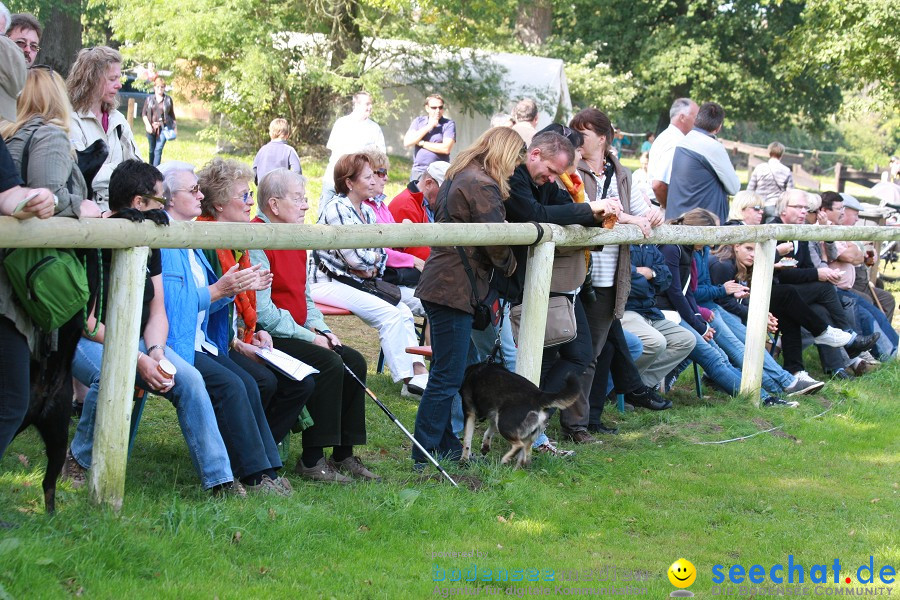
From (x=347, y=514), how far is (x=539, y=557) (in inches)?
35.9

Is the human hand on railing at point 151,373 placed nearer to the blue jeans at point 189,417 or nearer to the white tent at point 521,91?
the blue jeans at point 189,417

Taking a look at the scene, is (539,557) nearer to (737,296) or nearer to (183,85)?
(737,296)

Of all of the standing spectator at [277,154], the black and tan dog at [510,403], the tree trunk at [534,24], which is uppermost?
the tree trunk at [534,24]

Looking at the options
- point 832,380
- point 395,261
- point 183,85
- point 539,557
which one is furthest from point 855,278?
point 183,85

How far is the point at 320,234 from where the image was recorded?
16.6 feet

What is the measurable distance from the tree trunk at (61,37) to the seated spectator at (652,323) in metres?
10.5

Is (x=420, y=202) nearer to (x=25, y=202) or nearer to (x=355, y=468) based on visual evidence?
(x=355, y=468)

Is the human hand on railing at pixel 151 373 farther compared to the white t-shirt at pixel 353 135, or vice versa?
the white t-shirt at pixel 353 135

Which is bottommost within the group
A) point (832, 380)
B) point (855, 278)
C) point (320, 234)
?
point (832, 380)

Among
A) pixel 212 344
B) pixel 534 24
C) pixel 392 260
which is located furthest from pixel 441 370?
pixel 534 24

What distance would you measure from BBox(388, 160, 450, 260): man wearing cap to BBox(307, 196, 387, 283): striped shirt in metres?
1.18

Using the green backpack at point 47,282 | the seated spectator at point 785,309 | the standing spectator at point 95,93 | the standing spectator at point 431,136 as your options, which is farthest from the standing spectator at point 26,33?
the standing spectator at point 431,136

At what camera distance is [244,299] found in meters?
5.67

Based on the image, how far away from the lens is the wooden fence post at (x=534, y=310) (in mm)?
6230
